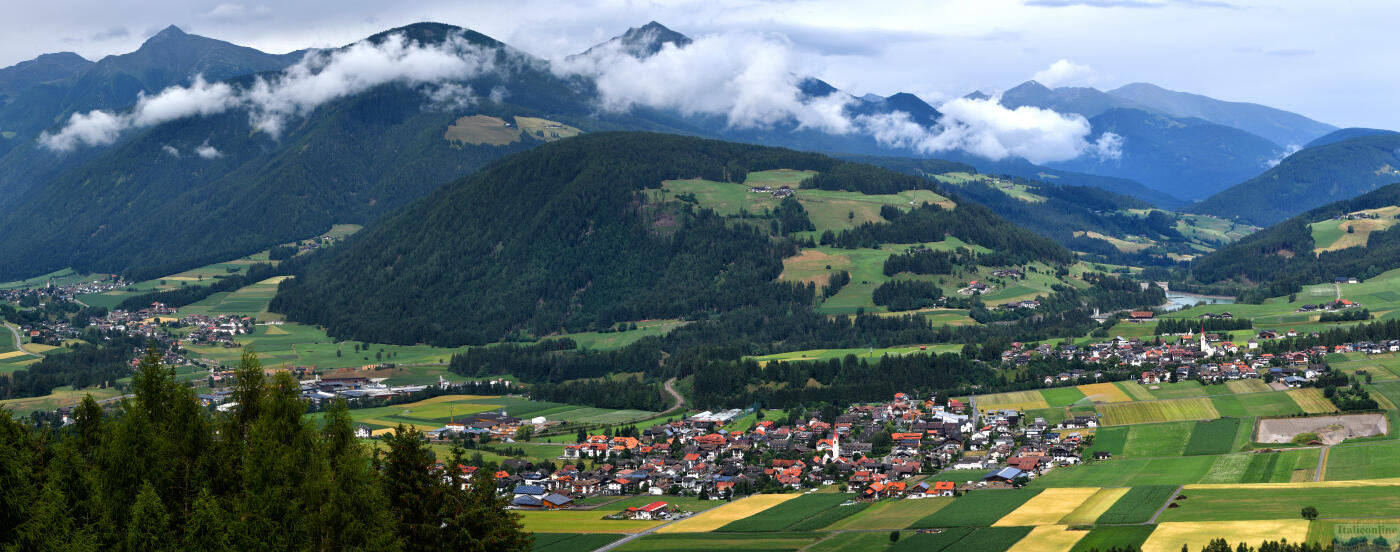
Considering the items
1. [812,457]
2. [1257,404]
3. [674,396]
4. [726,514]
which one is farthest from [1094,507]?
[674,396]

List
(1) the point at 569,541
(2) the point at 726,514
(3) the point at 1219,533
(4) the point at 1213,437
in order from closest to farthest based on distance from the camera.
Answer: (3) the point at 1219,533 → (1) the point at 569,541 → (2) the point at 726,514 → (4) the point at 1213,437

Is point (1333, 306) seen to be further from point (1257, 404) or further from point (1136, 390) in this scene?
point (1257, 404)

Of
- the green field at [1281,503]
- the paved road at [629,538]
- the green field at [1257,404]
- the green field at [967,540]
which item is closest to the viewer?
the green field at [967,540]

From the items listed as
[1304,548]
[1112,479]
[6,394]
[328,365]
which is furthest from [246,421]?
[328,365]

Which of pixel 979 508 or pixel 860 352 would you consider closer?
pixel 979 508

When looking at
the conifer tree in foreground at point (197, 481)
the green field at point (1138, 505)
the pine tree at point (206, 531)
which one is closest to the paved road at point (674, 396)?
the green field at point (1138, 505)

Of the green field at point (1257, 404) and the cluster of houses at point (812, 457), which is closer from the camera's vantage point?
the cluster of houses at point (812, 457)

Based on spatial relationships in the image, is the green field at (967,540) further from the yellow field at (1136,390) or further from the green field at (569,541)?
the yellow field at (1136,390)
